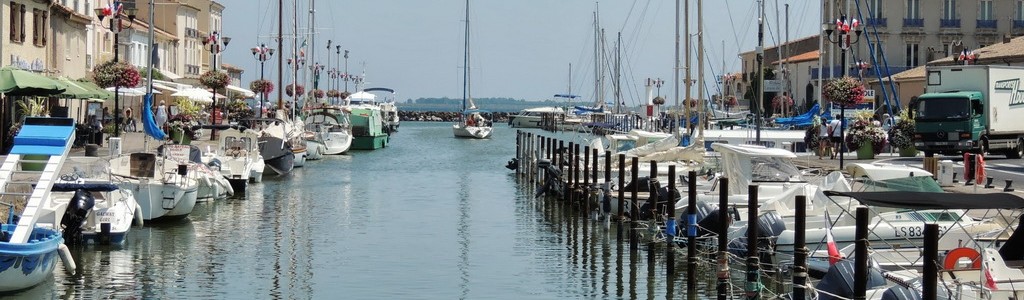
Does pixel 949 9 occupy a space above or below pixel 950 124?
above

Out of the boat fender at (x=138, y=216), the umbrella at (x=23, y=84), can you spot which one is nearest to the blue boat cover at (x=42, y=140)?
the boat fender at (x=138, y=216)

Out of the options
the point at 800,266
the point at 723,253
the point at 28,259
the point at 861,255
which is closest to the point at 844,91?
the point at 723,253

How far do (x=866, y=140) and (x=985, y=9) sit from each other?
51.4 m

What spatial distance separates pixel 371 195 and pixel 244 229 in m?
14.4

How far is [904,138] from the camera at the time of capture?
2029 inches

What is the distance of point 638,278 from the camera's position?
28.6m

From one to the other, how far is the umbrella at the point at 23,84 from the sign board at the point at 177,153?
4.75m

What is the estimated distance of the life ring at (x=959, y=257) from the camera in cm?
2052

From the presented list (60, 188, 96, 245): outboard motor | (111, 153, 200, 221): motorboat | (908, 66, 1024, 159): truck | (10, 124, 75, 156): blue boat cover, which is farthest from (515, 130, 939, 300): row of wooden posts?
(908, 66, 1024, 159): truck

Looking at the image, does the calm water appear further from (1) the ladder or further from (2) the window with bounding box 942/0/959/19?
(2) the window with bounding box 942/0/959/19

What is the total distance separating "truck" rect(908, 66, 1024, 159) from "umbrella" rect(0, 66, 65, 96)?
2844 cm

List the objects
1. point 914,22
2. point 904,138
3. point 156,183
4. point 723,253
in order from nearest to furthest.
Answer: point 723,253 < point 156,183 < point 904,138 < point 914,22

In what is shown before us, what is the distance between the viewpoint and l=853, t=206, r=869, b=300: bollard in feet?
59.0

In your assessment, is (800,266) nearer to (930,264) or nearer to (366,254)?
(930,264)
